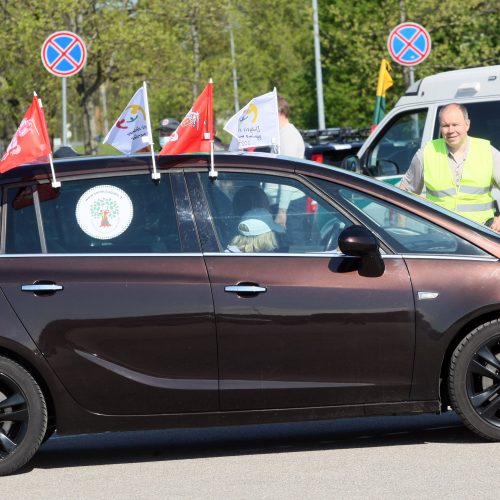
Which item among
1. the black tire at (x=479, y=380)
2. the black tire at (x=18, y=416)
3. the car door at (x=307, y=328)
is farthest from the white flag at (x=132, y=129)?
the black tire at (x=479, y=380)

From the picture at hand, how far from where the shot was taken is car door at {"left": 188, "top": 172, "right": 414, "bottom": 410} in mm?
6305

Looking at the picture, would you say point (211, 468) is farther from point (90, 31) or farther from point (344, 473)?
point (90, 31)

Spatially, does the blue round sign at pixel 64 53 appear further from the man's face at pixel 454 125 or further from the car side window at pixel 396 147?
the man's face at pixel 454 125

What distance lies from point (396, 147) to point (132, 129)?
6.74 meters

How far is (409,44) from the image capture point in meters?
19.5

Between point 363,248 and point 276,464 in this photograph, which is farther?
point 276,464

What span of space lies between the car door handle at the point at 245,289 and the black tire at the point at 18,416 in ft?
3.38

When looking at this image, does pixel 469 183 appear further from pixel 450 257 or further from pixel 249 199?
pixel 249 199

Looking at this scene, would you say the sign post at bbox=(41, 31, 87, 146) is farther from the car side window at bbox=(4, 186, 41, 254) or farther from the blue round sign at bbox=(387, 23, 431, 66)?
the car side window at bbox=(4, 186, 41, 254)

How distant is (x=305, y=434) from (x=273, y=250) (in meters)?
1.31

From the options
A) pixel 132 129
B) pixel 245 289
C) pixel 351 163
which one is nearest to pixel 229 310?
pixel 245 289

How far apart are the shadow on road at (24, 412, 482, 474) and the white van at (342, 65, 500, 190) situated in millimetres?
4641

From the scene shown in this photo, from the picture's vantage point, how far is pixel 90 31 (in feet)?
107

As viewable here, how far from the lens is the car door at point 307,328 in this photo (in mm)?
6305
